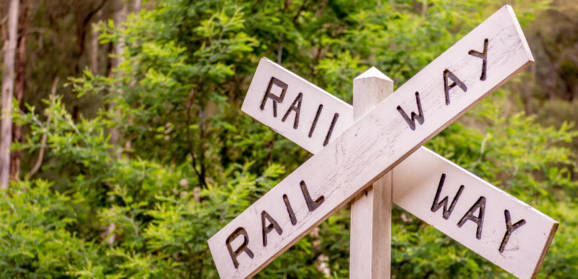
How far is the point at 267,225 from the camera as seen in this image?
158 centimetres

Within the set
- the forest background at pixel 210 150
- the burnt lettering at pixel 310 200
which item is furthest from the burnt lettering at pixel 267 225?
the forest background at pixel 210 150

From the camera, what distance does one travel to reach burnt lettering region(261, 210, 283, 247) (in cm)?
156

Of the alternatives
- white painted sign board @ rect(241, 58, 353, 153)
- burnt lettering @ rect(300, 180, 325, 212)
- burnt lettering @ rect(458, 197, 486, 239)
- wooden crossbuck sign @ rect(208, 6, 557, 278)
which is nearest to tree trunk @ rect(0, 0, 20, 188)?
white painted sign board @ rect(241, 58, 353, 153)

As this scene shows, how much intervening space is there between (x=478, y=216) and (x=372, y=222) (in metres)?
0.25

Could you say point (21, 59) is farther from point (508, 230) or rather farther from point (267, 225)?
point (508, 230)

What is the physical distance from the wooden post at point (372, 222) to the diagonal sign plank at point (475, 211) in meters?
0.04

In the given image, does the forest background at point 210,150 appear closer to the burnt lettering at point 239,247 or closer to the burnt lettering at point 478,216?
the burnt lettering at point 239,247

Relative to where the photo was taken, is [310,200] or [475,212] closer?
[475,212]

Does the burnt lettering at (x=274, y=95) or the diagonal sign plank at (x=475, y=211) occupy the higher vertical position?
the burnt lettering at (x=274, y=95)

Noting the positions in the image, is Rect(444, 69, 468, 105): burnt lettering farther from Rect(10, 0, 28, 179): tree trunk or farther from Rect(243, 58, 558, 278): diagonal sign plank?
Rect(10, 0, 28, 179): tree trunk

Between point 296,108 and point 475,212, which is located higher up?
point 296,108

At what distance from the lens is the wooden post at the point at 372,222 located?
1467 millimetres

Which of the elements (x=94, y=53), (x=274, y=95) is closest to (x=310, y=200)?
(x=274, y=95)

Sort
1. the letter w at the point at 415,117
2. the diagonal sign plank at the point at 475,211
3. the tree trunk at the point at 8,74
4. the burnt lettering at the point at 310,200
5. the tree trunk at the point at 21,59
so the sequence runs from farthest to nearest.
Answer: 1. the tree trunk at the point at 21,59
2. the tree trunk at the point at 8,74
3. the burnt lettering at the point at 310,200
4. the letter w at the point at 415,117
5. the diagonal sign plank at the point at 475,211
